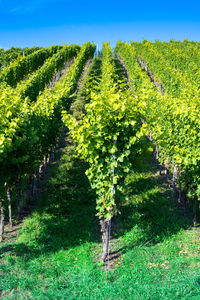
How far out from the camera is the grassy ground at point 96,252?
15.6ft

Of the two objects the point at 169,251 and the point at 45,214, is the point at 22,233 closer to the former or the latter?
the point at 45,214

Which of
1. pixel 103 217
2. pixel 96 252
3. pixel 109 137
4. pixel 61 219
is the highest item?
pixel 109 137

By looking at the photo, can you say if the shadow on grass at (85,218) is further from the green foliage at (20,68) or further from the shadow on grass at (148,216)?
the green foliage at (20,68)

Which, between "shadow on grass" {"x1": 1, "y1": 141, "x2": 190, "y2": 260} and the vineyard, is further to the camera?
"shadow on grass" {"x1": 1, "y1": 141, "x2": 190, "y2": 260}

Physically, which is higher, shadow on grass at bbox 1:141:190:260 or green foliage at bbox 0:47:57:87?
green foliage at bbox 0:47:57:87

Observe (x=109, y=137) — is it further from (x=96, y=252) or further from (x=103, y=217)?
(x=96, y=252)

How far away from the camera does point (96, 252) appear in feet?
20.1

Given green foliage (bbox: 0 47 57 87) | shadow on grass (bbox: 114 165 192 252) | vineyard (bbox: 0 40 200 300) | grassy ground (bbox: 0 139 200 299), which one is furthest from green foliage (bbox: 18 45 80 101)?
shadow on grass (bbox: 114 165 192 252)

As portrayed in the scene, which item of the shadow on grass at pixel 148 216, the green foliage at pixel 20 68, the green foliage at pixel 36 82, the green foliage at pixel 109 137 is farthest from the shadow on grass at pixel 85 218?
the green foliage at pixel 20 68

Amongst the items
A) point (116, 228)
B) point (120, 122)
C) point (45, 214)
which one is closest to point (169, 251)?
point (116, 228)

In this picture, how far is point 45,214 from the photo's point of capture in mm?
7730

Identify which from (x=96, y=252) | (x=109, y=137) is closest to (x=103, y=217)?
(x=96, y=252)

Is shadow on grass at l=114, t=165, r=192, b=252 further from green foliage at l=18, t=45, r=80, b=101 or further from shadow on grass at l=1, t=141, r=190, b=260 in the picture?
green foliage at l=18, t=45, r=80, b=101

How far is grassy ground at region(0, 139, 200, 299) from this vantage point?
4.76m
